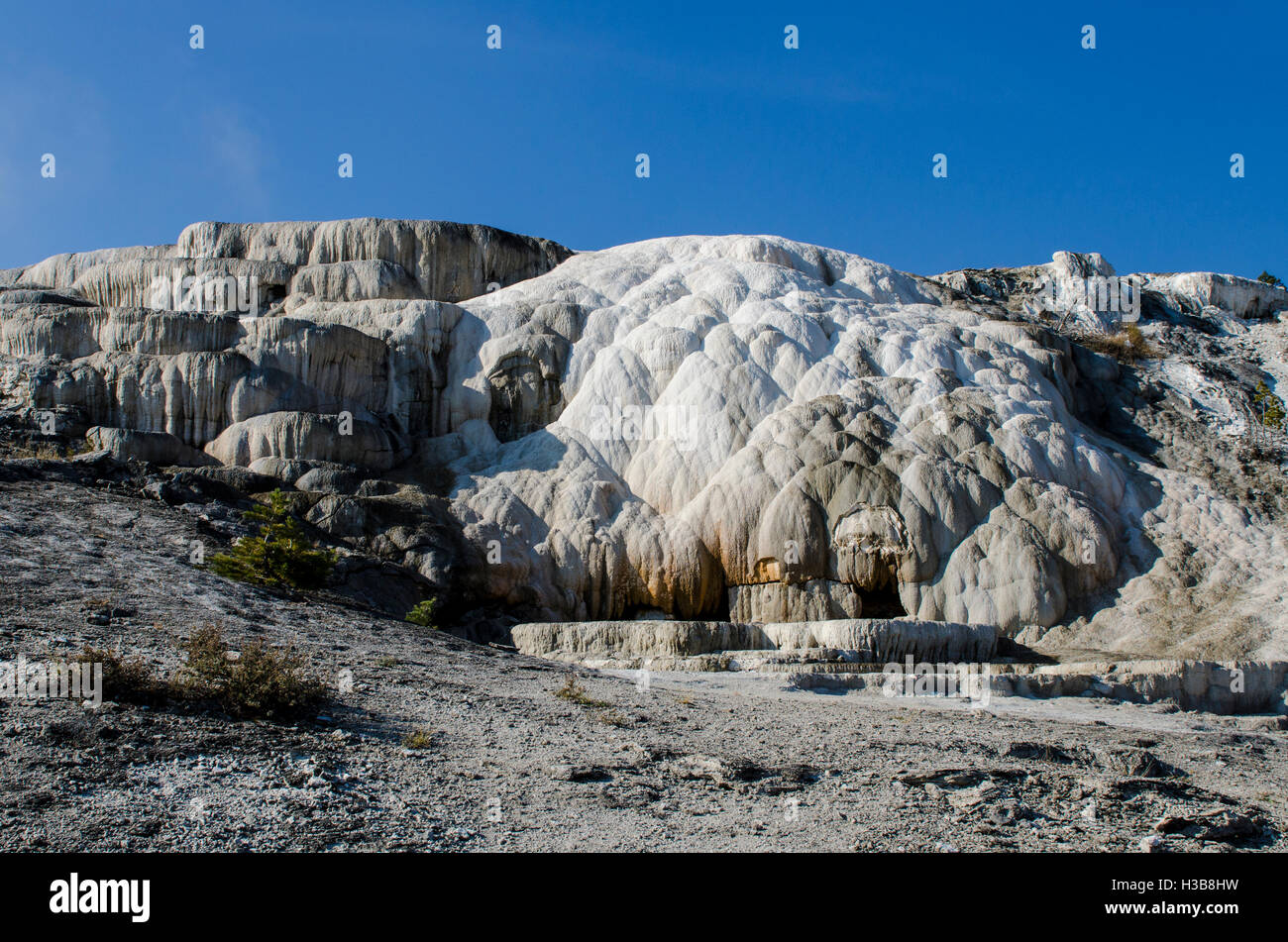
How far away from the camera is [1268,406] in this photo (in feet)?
102

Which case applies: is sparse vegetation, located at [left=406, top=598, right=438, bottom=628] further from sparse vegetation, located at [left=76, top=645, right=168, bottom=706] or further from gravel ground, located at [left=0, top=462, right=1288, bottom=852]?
sparse vegetation, located at [left=76, top=645, right=168, bottom=706]

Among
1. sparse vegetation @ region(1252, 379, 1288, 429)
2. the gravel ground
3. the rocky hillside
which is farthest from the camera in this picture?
sparse vegetation @ region(1252, 379, 1288, 429)

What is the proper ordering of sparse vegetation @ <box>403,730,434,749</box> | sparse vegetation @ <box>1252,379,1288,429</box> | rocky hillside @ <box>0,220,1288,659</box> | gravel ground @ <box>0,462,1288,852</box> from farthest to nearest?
1. sparse vegetation @ <box>1252,379,1288,429</box>
2. rocky hillside @ <box>0,220,1288,659</box>
3. sparse vegetation @ <box>403,730,434,749</box>
4. gravel ground @ <box>0,462,1288,852</box>

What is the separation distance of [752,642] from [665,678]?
4368 mm

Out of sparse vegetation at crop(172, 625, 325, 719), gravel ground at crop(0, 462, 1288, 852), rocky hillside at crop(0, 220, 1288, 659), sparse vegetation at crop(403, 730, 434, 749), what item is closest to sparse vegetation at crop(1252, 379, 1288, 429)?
rocky hillside at crop(0, 220, 1288, 659)

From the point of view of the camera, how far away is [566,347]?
2830 centimetres

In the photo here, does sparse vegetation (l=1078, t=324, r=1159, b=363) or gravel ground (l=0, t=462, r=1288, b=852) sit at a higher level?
sparse vegetation (l=1078, t=324, r=1159, b=363)

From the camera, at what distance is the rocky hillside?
71.2ft

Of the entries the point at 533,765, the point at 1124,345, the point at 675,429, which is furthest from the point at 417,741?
the point at 1124,345

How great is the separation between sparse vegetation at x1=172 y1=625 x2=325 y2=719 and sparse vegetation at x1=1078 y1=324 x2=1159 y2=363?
3115cm

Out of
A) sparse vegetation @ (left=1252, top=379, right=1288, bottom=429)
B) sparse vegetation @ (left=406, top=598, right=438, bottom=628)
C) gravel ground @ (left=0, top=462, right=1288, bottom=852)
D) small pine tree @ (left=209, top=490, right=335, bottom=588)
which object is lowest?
gravel ground @ (left=0, top=462, right=1288, bottom=852)

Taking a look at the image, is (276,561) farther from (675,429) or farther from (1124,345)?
(1124,345)

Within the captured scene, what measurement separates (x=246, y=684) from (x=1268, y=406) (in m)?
32.0
